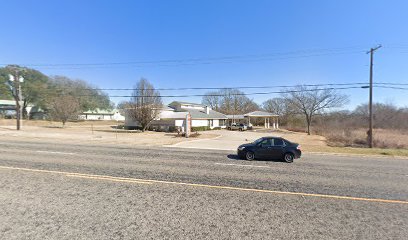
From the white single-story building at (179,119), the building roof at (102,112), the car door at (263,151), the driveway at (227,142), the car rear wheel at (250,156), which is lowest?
the driveway at (227,142)

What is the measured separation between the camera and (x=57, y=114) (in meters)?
46.3

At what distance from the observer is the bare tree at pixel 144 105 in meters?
38.7

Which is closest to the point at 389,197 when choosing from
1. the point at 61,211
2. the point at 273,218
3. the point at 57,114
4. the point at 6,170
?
the point at 273,218

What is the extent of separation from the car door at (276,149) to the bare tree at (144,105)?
2908 centimetres

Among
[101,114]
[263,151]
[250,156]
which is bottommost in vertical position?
[250,156]

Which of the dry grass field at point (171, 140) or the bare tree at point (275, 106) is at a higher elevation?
the bare tree at point (275, 106)

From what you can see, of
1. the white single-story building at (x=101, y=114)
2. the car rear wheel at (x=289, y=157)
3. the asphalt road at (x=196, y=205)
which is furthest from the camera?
the white single-story building at (x=101, y=114)

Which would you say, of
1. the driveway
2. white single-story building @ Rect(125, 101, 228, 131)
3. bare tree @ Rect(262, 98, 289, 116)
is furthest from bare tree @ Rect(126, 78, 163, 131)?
bare tree @ Rect(262, 98, 289, 116)

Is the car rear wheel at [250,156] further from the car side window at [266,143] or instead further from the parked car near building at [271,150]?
the car side window at [266,143]

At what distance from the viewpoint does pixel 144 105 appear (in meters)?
38.6

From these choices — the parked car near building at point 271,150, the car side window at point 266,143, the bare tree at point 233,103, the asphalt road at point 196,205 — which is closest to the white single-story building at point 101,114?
the bare tree at point 233,103

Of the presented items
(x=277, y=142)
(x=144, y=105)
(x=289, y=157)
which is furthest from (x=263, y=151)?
(x=144, y=105)

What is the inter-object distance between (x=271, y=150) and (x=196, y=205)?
8.28 m

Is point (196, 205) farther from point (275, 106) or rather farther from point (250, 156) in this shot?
point (275, 106)
